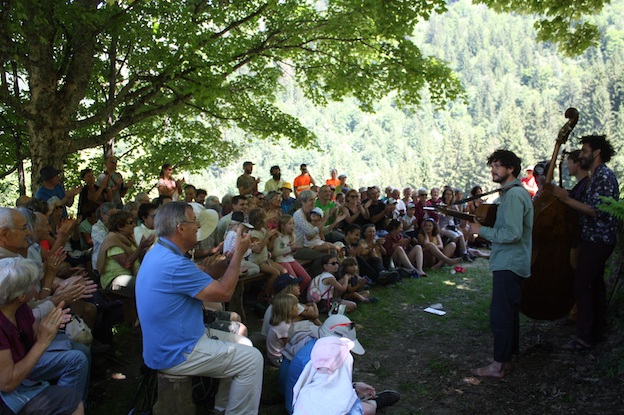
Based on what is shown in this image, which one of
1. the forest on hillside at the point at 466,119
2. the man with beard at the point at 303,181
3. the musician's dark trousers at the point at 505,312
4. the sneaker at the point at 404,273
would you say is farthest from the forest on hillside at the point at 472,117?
the musician's dark trousers at the point at 505,312

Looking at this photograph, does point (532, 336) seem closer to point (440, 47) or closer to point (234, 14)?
point (234, 14)

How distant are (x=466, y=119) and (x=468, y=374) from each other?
114 m

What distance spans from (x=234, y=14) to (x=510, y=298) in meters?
9.23

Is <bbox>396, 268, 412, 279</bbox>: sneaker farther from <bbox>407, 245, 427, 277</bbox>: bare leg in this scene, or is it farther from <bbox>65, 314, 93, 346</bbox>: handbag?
<bbox>65, 314, 93, 346</bbox>: handbag

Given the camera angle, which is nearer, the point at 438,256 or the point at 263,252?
the point at 263,252

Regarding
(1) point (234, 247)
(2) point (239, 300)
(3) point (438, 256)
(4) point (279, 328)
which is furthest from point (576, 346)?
(3) point (438, 256)

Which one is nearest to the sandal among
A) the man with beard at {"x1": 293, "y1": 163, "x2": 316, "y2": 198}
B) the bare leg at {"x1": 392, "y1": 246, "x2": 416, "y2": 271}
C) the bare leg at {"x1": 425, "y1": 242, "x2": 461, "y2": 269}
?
the bare leg at {"x1": 392, "y1": 246, "x2": 416, "y2": 271}

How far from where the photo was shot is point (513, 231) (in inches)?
152

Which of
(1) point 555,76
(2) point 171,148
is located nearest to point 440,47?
(1) point 555,76

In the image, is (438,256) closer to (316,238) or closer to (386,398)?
(316,238)

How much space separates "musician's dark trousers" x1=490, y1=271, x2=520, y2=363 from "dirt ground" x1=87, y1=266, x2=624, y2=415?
25 centimetres

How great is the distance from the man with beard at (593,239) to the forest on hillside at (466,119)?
8736mm

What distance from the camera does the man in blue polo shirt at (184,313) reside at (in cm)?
285

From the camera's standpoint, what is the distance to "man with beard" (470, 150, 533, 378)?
392 centimetres
